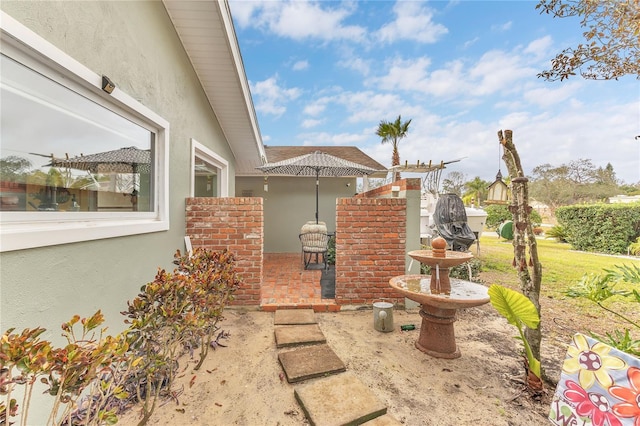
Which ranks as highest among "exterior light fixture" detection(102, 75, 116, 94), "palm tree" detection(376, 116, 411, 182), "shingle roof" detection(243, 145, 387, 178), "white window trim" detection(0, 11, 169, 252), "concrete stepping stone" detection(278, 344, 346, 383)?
"palm tree" detection(376, 116, 411, 182)

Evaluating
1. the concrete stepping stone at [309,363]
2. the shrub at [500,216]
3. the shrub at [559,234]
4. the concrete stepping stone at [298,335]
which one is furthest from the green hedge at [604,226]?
the concrete stepping stone at [309,363]

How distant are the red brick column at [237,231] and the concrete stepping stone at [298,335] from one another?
3.33 feet

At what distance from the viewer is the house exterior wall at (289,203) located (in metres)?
9.94

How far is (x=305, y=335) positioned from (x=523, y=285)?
2.82 meters

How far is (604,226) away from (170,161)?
1550 cm

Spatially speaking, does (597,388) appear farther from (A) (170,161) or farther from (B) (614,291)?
(A) (170,161)

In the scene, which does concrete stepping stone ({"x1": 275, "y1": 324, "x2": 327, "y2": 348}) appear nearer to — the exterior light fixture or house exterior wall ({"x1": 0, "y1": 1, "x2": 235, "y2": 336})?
house exterior wall ({"x1": 0, "y1": 1, "x2": 235, "y2": 336})

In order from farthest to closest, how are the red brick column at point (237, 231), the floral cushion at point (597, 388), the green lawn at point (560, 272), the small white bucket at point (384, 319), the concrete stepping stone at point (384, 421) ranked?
the green lawn at point (560, 272), the red brick column at point (237, 231), the small white bucket at point (384, 319), the concrete stepping stone at point (384, 421), the floral cushion at point (597, 388)

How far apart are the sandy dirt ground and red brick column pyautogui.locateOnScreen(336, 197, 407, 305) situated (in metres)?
0.79

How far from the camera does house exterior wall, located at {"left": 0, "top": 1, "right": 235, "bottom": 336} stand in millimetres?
1931

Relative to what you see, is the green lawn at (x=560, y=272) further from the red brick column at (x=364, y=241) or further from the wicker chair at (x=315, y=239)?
the wicker chair at (x=315, y=239)

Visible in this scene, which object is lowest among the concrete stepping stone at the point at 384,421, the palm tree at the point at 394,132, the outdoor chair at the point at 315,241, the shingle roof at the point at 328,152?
the concrete stepping stone at the point at 384,421

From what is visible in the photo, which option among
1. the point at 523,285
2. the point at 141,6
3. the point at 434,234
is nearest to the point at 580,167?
the point at 434,234

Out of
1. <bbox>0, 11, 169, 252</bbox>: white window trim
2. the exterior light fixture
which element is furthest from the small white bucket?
the exterior light fixture
